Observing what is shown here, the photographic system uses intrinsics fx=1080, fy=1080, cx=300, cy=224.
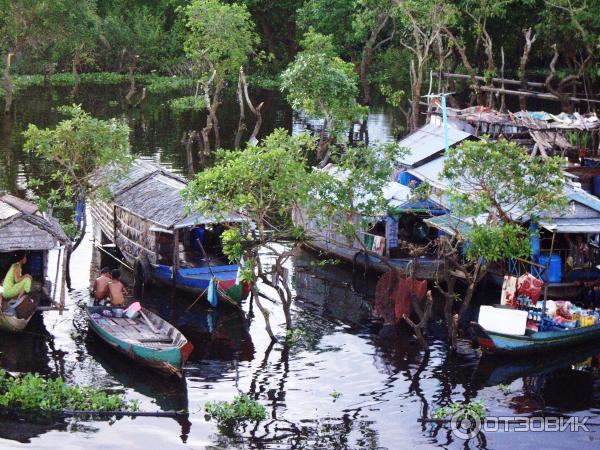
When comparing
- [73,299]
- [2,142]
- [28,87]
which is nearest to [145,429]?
[73,299]

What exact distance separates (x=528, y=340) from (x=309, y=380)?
4.83 m

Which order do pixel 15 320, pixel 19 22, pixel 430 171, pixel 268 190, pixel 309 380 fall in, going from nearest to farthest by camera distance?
pixel 309 380, pixel 268 190, pixel 15 320, pixel 430 171, pixel 19 22

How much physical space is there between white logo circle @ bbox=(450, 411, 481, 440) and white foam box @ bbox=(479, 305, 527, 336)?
3357mm

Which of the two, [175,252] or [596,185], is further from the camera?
[596,185]

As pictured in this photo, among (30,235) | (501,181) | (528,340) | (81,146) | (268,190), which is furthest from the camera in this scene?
(81,146)

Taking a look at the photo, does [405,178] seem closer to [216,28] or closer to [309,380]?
[216,28]

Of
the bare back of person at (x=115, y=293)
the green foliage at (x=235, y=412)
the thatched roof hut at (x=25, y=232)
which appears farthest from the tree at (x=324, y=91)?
the green foliage at (x=235, y=412)

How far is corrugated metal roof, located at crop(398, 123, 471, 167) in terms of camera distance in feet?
109

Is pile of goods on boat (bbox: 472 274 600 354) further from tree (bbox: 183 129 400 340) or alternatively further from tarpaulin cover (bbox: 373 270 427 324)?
tree (bbox: 183 129 400 340)

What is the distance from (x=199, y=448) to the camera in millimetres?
18625

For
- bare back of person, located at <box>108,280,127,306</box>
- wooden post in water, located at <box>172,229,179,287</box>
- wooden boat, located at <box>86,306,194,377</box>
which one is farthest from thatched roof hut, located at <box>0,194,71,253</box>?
wooden post in water, located at <box>172,229,179,287</box>

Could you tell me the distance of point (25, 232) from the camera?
78.2 feet

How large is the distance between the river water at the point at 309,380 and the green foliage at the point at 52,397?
0.28 m

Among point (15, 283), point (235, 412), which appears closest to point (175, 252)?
point (15, 283)
